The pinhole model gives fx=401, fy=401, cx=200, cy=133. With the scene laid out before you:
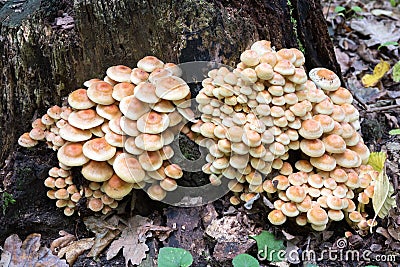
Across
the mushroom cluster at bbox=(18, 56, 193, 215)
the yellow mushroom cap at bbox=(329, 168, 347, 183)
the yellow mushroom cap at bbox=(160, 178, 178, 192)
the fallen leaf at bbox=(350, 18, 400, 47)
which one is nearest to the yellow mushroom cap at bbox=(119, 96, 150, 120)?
the mushroom cluster at bbox=(18, 56, 193, 215)

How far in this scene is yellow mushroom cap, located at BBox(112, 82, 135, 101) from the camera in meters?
3.13

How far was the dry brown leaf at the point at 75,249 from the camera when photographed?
3.49 meters

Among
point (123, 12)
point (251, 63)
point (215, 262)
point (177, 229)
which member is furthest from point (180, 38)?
point (215, 262)

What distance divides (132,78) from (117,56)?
18.0 inches

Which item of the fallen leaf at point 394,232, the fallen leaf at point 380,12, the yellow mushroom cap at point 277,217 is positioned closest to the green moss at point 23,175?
the yellow mushroom cap at point 277,217

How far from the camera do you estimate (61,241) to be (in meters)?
3.68

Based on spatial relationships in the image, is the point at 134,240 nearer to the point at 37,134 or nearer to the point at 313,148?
the point at 37,134

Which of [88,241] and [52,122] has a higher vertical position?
[52,122]

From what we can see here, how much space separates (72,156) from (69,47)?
0.99 metres

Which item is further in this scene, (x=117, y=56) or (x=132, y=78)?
(x=117, y=56)


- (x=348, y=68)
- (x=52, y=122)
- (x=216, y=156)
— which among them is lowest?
(x=348, y=68)

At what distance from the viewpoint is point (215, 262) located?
10.7ft

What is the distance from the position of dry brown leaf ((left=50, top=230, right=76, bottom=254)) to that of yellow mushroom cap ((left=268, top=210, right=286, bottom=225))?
6.02 ft

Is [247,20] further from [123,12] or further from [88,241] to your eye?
[88,241]
